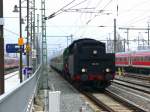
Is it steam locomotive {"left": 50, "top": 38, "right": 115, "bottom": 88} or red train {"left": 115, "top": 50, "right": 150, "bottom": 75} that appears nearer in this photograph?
steam locomotive {"left": 50, "top": 38, "right": 115, "bottom": 88}

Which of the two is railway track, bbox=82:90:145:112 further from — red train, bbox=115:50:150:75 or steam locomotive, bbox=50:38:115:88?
red train, bbox=115:50:150:75

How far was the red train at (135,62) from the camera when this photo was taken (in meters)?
56.0

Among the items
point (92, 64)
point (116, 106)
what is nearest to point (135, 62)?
point (92, 64)

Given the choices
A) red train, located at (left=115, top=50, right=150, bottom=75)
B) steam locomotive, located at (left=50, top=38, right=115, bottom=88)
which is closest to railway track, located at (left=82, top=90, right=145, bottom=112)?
steam locomotive, located at (left=50, top=38, right=115, bottom=88)

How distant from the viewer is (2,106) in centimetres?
673

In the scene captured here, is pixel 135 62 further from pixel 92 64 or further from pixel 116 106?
pixel 116 106

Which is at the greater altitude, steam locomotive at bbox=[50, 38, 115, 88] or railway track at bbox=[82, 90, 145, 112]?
steam locomotive at bbox=[50, 38, 115, 88]

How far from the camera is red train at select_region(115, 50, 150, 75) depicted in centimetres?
5601

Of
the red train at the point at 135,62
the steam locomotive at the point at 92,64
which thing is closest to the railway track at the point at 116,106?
the steam locomotive at the point at 92,64

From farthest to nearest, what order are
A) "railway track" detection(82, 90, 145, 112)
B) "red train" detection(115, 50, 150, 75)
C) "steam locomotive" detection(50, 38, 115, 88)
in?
"red train" detection(115, 50, 150, 75) < "steam locomotive" detection(50, 38, 115, 88) < "railway track" detection(82, 90, 145, 112)

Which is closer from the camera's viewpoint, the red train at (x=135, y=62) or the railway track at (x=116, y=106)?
the railway track at (x=116, y=106)

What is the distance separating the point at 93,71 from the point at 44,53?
4.73 metres

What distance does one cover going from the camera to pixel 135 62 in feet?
203

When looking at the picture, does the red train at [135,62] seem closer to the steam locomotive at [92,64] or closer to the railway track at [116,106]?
the steam locomotive at [92,64]
